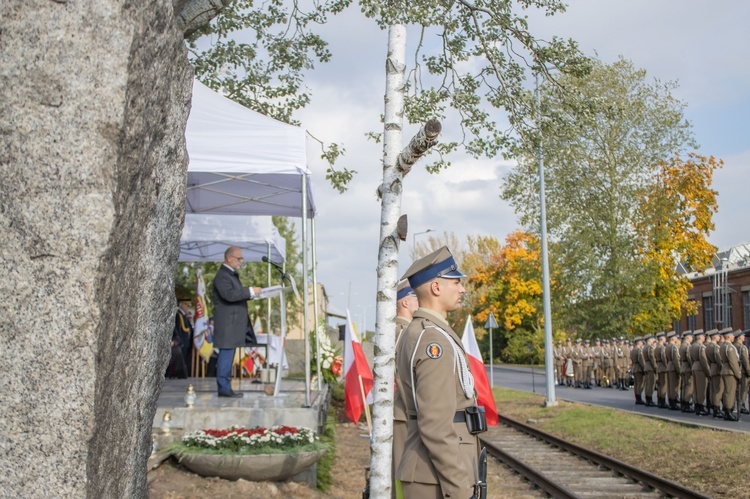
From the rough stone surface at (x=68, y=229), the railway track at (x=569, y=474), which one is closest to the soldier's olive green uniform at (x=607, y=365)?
the railway track at (x=569, y=474)

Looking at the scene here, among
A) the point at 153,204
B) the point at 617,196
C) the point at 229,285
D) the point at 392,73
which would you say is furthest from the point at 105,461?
the point at 617,196

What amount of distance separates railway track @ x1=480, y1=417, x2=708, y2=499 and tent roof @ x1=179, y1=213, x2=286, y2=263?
5874 mm

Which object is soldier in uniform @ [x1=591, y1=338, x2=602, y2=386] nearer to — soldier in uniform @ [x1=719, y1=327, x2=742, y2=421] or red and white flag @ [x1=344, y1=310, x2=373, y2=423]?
soldier in uniform @ [x1=719, y1=327, x2=742, y2=421]

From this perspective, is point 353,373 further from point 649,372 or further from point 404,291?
point 649,372

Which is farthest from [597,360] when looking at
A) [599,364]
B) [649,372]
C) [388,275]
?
[388,275]

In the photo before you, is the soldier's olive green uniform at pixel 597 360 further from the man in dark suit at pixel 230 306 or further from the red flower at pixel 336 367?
the man in dark suit at pixel 230 306

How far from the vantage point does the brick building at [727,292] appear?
4559 cm

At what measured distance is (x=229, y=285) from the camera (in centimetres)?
978

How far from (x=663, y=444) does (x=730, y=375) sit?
197 inches

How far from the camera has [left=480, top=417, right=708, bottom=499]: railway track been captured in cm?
984

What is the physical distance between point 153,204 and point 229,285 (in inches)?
262

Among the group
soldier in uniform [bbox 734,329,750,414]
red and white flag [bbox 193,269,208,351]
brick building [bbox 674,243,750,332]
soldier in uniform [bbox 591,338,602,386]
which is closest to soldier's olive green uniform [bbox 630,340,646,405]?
soldier in uniform [bbox 734,329,750,414]

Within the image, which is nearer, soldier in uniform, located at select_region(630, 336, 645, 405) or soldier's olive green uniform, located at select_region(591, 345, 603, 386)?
soldier in uniform, located at select_region(630, 336, 645, 405)

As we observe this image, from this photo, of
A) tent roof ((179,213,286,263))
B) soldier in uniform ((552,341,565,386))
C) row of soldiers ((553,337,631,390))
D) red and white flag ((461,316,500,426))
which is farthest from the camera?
soldier in uniform ((552,341,565,386))
